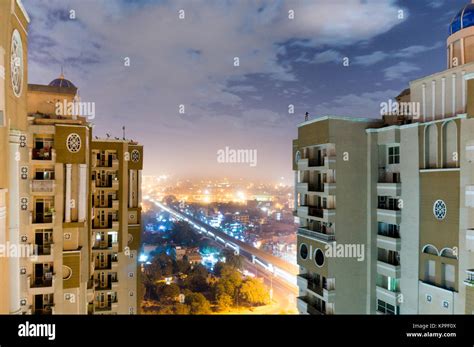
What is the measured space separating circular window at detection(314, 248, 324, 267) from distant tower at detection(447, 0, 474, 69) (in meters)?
6.53

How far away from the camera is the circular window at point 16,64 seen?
4.55 m

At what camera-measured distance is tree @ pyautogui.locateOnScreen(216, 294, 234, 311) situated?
67.6 feet

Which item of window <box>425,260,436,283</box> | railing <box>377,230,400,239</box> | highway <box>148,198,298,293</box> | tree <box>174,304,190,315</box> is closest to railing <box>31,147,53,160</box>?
railing <box>377,230,400,239</box>

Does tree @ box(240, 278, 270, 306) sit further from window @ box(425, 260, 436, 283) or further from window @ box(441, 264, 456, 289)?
window @ box(441, 264, 456, 289)

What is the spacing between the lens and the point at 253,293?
21.7 meters

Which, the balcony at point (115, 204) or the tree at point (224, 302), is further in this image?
the tree at point (224, 302)

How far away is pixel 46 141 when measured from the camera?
8141 mm

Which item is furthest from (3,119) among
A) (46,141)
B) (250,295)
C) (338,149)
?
(250,295)

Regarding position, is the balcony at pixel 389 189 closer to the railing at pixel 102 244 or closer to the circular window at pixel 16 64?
the circular window at pixel 16 64

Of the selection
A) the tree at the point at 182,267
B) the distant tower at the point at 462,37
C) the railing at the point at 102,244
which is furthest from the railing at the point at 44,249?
the tree at the point at 182,267

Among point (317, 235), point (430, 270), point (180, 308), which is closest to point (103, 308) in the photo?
point (180, 308)

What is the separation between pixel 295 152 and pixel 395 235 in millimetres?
4453

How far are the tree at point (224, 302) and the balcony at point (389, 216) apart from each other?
15036mm

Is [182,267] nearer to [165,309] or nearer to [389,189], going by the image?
[165,309]
